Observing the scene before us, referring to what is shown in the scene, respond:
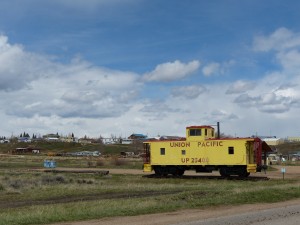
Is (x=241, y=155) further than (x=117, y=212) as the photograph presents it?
Yes

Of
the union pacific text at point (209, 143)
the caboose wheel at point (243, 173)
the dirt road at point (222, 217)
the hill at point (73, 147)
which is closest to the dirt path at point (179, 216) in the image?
the dirt road at point (222, 217)

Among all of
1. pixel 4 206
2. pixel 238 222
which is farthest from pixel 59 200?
pixel 238 222

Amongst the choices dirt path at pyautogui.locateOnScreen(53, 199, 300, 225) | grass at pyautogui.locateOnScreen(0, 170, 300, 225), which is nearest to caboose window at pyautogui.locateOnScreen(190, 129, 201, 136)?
grass at pyautogui.locateOnScreen(0, 170, 300, 225)

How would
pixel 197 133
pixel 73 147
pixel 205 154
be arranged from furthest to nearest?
pixel 73 147 < pixel 197 133 < pixel 205 154

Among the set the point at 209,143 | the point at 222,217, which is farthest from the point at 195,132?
the point at 222,217

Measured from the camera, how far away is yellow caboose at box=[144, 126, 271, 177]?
38094mm

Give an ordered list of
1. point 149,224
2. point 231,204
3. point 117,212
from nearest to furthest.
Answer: point 149,224, point 117,212, point 231,204

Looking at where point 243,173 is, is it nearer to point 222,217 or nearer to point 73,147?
point 222,217

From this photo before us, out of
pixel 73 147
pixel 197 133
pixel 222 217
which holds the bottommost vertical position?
pixel 222 217

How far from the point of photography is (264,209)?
17.6m

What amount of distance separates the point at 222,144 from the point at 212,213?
2251cm

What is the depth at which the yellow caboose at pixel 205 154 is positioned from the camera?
125ft

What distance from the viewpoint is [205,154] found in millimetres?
39312

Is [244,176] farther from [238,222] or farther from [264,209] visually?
[238,222]
